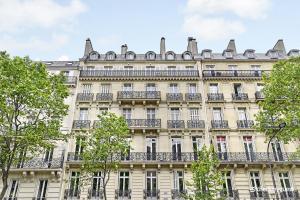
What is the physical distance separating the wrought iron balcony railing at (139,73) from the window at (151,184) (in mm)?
8946

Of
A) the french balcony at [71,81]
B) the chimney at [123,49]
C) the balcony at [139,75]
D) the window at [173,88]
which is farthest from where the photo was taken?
the chimney at [123,49]

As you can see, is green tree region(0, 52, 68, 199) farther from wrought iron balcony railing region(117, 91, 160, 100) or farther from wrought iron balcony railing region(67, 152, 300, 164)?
wrought iron balcony railing region(117, 91, 160, 100)

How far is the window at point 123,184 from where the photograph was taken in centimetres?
1925

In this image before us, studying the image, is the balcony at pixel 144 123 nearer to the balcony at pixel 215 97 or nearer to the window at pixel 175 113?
the window at pixel 175 113

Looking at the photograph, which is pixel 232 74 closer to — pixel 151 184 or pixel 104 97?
pixel 104 97

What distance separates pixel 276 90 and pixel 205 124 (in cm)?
700

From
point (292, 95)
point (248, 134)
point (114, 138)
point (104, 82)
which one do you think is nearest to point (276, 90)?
point (292, 95)

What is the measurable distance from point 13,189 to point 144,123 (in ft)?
35.0

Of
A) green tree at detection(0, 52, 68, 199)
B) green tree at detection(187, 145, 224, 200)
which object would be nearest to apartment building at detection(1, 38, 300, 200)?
green tree at detection(187, 145, 224, 200)

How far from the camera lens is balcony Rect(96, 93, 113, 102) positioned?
23.2 m

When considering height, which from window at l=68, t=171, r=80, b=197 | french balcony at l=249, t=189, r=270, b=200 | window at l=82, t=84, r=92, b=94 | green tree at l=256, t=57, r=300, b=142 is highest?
window at l=82, t=84, r=92, b=94

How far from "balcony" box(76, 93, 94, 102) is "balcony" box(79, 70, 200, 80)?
1.63m

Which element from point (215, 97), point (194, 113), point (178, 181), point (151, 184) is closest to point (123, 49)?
point (194, 113)

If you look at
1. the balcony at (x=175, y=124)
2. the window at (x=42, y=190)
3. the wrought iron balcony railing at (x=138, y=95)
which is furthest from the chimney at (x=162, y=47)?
the window at (x=42, y=190)
